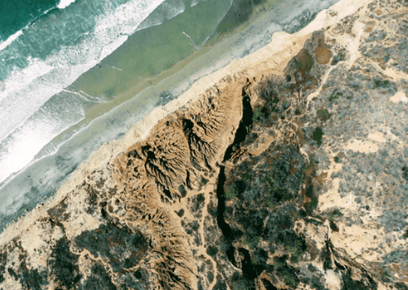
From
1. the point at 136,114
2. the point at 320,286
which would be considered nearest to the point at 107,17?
the point at 136,114

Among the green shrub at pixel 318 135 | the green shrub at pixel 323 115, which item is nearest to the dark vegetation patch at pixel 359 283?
the green shrub at pixel 318 135

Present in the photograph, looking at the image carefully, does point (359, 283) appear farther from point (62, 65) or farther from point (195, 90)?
point (62, 65)

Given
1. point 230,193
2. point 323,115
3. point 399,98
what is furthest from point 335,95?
point 230,193

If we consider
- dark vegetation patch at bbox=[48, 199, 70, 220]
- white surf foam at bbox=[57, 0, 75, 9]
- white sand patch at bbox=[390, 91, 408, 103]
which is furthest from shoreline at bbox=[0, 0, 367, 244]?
white surf foam at bbox=[57, 0, 75, 9]

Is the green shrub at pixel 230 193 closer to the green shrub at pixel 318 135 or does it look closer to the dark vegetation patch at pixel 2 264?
the green shrub at pixel 318 135

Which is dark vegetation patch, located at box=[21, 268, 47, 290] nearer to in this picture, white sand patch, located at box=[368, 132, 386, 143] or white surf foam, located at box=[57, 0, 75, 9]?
white surf foam, located at box=[57, 0, 75, 9]

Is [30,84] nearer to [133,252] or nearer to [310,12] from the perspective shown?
[133,252]
